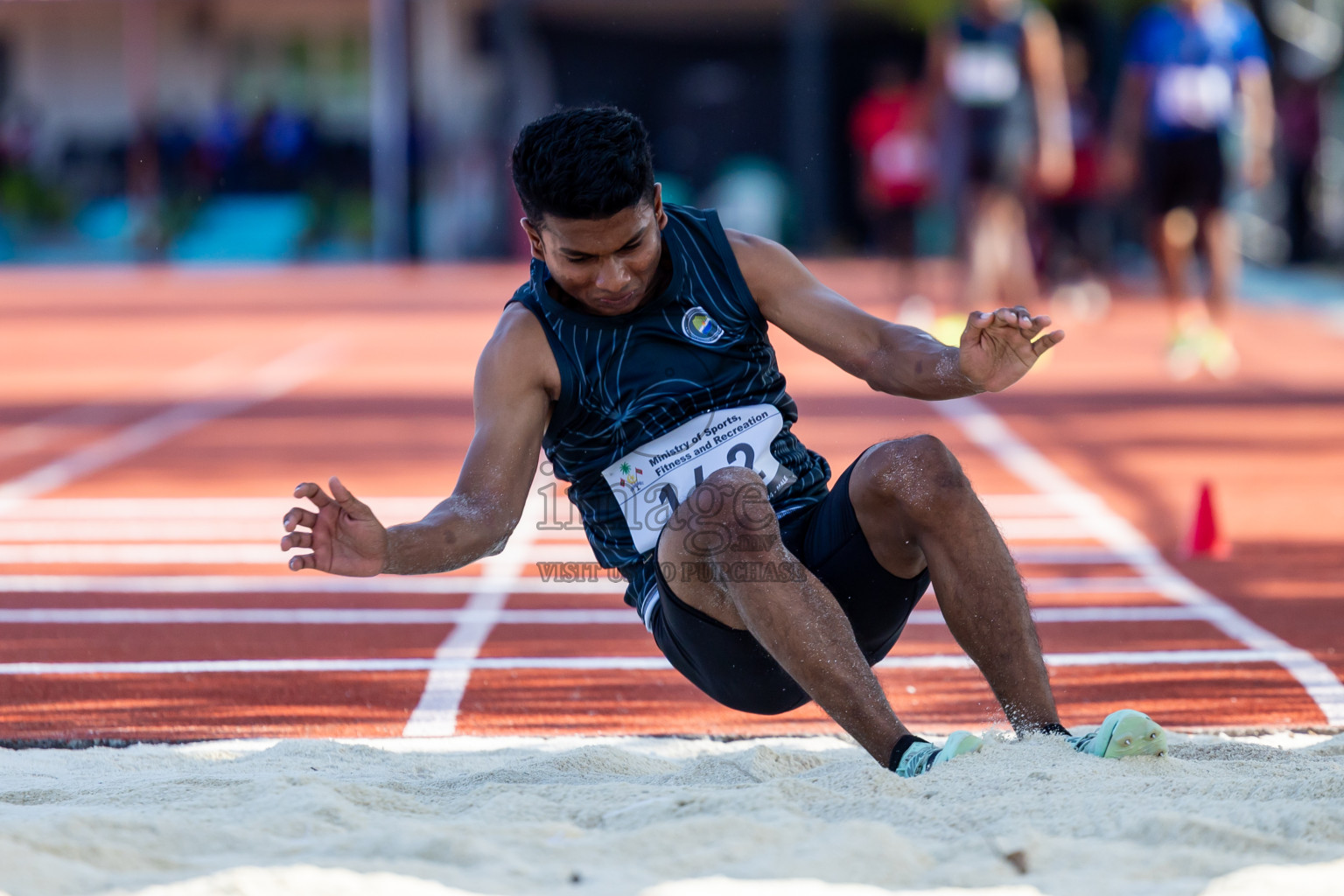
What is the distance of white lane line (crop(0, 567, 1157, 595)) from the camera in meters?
5.22

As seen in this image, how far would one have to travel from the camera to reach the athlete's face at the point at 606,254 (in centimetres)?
295

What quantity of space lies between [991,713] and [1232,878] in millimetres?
1483

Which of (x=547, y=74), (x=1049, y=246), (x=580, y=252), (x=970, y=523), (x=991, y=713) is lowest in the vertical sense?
(x=991, y=713)

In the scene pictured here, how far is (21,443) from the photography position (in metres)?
8.60

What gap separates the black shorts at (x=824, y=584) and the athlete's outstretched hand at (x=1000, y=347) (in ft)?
1.07

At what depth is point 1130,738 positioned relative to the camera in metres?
2.89

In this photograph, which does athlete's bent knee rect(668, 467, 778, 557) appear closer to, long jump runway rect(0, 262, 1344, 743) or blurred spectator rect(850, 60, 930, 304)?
long jump runway rect(0, 262, 1344, 743)

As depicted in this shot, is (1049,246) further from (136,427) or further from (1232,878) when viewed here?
(1232,878)

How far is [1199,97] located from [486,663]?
22.8 ft

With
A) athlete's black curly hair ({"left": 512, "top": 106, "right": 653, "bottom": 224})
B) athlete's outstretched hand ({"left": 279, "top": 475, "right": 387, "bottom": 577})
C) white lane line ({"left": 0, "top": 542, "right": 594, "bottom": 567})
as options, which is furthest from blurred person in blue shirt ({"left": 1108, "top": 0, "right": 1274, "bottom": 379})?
athlete's outstretched hand ({"left": 279, "top": 475, "right": 387, "bottom": 577})

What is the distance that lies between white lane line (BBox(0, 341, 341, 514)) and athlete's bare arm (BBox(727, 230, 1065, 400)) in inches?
180

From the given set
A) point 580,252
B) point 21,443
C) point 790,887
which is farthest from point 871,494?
point 21,443

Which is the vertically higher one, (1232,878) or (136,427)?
(136,427)

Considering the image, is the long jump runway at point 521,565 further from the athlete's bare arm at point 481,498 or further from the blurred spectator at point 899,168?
the blurred spectator at point 899,168
